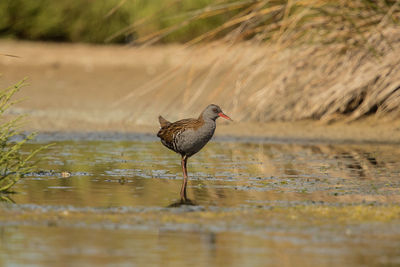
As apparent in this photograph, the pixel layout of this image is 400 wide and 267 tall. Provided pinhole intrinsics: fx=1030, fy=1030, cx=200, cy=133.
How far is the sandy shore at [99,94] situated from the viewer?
539 inches

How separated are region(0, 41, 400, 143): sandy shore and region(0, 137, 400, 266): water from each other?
1.81 m

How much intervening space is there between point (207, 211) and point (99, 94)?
9646mm

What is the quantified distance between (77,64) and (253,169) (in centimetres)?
905

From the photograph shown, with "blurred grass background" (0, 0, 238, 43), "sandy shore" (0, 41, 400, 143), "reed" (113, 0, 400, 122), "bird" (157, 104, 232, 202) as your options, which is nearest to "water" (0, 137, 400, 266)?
"bird" (157, 104, 232, 202)

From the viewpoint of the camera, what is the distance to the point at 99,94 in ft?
55.4

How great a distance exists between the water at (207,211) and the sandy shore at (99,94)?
181 cm

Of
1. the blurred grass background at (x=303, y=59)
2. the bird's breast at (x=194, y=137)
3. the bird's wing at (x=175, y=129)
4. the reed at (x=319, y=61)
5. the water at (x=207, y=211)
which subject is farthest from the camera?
the reed at (x=319, y=61)

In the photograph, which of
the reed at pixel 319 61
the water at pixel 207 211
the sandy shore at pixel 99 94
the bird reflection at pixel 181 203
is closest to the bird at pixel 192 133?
the water at pixel 207 211

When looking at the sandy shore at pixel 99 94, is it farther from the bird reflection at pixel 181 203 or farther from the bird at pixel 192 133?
the bird reflection at pixel 181 203

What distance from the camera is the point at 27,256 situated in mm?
5855

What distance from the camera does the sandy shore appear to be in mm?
13688

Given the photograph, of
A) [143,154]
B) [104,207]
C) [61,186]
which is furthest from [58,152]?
[104,207]

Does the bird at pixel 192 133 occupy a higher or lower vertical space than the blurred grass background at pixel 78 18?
lower

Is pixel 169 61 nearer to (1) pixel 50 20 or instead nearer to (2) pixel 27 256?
(1) pixel 50 20
